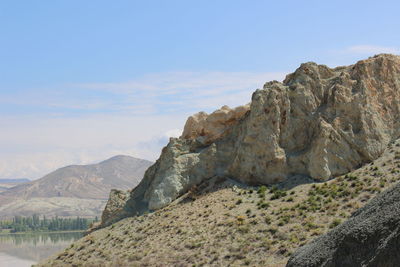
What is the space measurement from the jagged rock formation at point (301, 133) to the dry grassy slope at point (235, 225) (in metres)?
1.92

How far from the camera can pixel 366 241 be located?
13.1 meters

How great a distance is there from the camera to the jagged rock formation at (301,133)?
49.1 metres

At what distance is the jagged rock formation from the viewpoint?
49.1 m

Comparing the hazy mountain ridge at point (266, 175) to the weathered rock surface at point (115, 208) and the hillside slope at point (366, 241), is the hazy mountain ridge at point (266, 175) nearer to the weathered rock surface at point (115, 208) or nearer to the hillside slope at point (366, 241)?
the weathered rock surface at point (115, 208)

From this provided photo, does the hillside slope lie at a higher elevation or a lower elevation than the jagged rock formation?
lower

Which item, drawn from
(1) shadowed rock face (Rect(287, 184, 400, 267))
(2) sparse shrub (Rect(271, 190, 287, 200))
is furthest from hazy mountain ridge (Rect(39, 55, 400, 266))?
(1) shadowed rock face (Rect(287, 184, 400, 267))

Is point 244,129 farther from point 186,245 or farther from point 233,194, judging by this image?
point 186,245

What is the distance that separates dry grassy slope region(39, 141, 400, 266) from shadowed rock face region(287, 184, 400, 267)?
68.8ft

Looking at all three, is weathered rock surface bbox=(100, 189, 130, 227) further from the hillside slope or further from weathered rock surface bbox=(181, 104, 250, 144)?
the hillside slope

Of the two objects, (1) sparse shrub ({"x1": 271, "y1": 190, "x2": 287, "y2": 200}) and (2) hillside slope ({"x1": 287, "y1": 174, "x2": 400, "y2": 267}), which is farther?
(1) sparse shrub ({"x1": 271, "y1": 190, "x2": 287, "y2": 200})

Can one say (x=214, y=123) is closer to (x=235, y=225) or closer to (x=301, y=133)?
(x=301, y=133)

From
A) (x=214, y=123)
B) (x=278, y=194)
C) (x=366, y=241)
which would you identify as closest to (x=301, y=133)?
(x=278, y=194)

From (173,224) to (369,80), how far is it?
25615 millimetres

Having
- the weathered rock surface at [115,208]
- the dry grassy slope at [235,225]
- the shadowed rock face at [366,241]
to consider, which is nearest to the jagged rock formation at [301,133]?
the weathered rock surface at [115,208]
